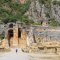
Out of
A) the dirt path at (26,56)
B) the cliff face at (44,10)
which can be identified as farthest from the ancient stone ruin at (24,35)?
the cliff face at (44,10)

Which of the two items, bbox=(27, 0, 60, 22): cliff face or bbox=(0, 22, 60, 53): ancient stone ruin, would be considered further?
bbox=(27, 0, 60, 22): cliff face

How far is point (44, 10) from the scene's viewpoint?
8169 cm

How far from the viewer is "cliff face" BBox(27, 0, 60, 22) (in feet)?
264

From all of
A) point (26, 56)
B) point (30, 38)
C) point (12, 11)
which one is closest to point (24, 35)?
point (30, 38)

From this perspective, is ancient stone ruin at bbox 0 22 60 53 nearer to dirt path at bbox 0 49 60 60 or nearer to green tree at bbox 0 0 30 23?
green tree at bbox 0 0 30 23

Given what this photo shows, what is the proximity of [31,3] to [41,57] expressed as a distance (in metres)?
30.4

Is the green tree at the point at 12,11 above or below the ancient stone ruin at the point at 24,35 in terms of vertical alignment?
above

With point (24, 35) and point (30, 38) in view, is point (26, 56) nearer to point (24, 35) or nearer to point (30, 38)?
point (30, 38)

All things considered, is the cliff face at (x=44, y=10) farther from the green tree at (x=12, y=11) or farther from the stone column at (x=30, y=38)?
the stone column at (x=30, y=38)

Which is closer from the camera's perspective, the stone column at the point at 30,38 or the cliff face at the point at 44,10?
the stone column at the point at 30,38

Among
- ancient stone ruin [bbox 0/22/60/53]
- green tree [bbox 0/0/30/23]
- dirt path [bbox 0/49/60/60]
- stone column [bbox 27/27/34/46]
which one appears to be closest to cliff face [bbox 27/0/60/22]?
green tree [bbox 0/0/30/23]

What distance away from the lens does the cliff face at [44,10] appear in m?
80.5

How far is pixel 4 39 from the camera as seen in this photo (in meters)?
67.1

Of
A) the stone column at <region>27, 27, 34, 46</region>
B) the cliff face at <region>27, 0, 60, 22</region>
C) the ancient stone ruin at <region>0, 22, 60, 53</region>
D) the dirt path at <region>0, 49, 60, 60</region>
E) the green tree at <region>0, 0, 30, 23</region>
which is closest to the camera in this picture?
the dirt path at <region>0, 49, 60, 60</region>
